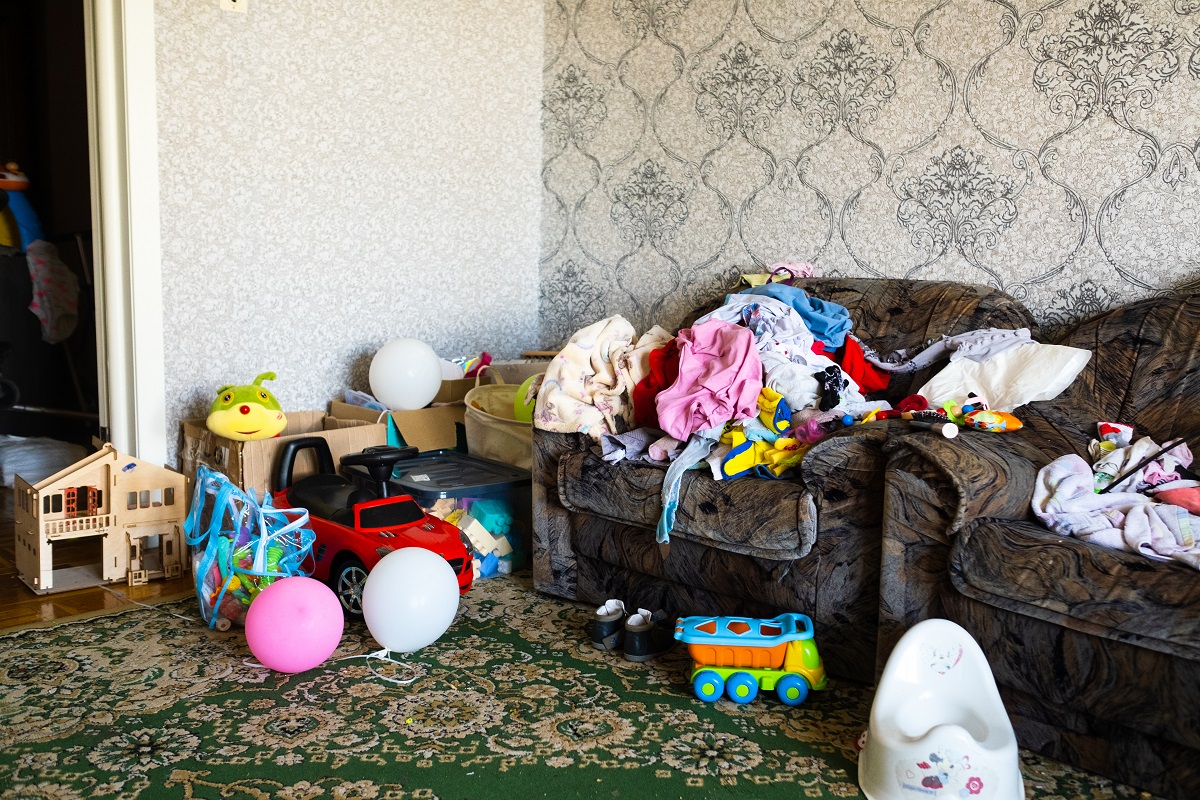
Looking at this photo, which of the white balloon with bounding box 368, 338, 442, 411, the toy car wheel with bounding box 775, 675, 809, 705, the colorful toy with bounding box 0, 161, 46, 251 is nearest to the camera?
the toy car wheel with bounding box 775, 675, 809, 705

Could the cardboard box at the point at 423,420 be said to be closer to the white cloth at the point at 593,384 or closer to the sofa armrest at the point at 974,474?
the white cloth at the point at 593,384

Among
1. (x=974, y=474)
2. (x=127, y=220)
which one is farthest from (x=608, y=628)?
(x=127, y=220)

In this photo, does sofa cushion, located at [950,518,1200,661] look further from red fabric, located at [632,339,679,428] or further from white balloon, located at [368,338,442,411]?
white balloon, located at [368,338,442,411]

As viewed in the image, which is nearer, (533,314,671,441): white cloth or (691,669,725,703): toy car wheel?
(691,669,725,703): toy car wheel

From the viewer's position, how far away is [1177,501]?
192 cm

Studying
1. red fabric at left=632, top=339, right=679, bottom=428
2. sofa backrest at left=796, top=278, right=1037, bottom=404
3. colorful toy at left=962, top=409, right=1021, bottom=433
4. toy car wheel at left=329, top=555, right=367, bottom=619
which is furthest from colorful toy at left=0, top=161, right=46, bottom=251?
colorful toy at left=962, top=409, right=1021, bottom=433

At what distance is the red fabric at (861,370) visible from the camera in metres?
2.56

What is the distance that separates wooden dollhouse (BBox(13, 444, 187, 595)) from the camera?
262 centimetres

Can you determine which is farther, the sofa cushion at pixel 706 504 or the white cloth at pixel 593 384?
the white cloth at pixel 593 384

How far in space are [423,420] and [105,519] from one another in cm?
106

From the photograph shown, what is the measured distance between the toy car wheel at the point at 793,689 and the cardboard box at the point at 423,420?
1.71 metres

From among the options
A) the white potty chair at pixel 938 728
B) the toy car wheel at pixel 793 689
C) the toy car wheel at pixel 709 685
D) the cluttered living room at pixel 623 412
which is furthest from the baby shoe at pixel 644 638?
the white potty chair at pixel 938 728

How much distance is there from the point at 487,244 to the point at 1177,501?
2.71 meters

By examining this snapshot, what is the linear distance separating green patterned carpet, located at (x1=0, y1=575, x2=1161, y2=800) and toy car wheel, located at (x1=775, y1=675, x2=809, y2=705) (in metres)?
0.03
